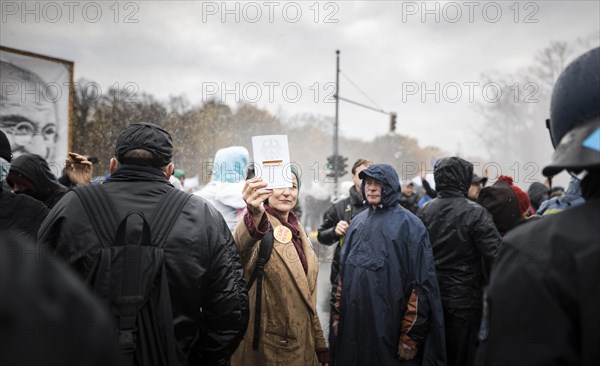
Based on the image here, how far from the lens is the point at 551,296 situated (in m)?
0.96

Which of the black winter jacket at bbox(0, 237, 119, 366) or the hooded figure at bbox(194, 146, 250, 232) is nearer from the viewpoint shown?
the black winter jacket at bbox(0, 237, 119, 366)

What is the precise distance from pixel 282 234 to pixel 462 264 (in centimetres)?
189

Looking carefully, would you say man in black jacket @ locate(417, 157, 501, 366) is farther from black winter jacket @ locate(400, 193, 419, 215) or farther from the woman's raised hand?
black winter jacket @ locate(400, 193, 419, 215)

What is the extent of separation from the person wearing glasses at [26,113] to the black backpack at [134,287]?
11537mm

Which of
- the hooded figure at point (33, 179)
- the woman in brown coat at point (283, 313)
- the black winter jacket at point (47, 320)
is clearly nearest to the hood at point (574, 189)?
the woman in brown coat at point (283, 313)

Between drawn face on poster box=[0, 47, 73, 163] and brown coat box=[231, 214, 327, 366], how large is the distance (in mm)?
11070

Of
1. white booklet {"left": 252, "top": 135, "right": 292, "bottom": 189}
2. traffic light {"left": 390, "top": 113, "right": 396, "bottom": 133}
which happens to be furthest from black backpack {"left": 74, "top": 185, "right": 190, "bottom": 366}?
traffic light {"left": 390, "top": 113, "right": 396, "bottom": 133}

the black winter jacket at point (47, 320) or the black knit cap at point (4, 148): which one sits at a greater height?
the black knit cap at point (4, 148)

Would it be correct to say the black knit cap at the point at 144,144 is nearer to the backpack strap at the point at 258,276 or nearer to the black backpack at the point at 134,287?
the black backpack at the point at 134,287

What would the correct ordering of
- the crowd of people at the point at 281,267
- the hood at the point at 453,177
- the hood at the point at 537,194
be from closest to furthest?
the crowd of people at the point at 281,267, the hood at the point at 453,177, the hood at the point at 537,194

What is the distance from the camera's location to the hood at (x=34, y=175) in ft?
12.2

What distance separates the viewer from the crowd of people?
878 millimetres

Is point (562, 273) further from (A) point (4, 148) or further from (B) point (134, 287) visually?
(A) point (4, 148)

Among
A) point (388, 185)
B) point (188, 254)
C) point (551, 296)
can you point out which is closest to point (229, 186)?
point (388, 185)
